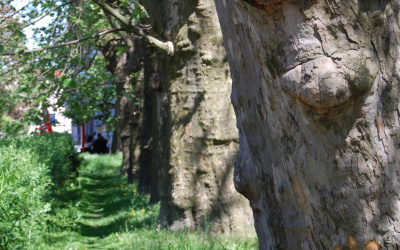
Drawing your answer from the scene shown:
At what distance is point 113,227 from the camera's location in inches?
429

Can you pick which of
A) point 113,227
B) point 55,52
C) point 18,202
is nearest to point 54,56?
point 55,52

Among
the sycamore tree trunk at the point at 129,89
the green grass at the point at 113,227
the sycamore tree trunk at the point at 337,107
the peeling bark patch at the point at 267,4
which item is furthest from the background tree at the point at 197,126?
the sycamore tree trunk at the point at 129,89

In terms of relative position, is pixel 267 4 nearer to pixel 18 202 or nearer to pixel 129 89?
pixel 18 202

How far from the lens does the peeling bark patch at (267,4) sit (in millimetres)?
2629

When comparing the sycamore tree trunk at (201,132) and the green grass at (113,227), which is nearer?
the green grass at (113,227)

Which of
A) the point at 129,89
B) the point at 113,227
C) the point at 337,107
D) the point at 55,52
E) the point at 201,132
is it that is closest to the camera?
the point at 337,107

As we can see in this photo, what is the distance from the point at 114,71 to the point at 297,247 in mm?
17395

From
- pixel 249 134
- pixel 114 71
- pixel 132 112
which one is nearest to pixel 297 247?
pixel 249 134

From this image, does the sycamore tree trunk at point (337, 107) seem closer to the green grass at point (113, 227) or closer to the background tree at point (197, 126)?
the green grass at point (113, 227)

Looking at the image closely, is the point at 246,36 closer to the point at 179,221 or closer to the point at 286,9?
the point at 286,9

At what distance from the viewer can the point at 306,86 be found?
8.52 ft

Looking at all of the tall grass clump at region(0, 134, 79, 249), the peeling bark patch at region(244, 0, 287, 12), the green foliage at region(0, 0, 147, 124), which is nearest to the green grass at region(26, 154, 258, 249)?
the tall grass clump at region(0, 134, 79, 249)

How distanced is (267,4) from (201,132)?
5.52 meters

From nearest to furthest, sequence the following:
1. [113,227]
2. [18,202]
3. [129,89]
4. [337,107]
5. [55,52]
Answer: [337,107] < [18,202] < [113,227] < [55,52] < [129,89]
